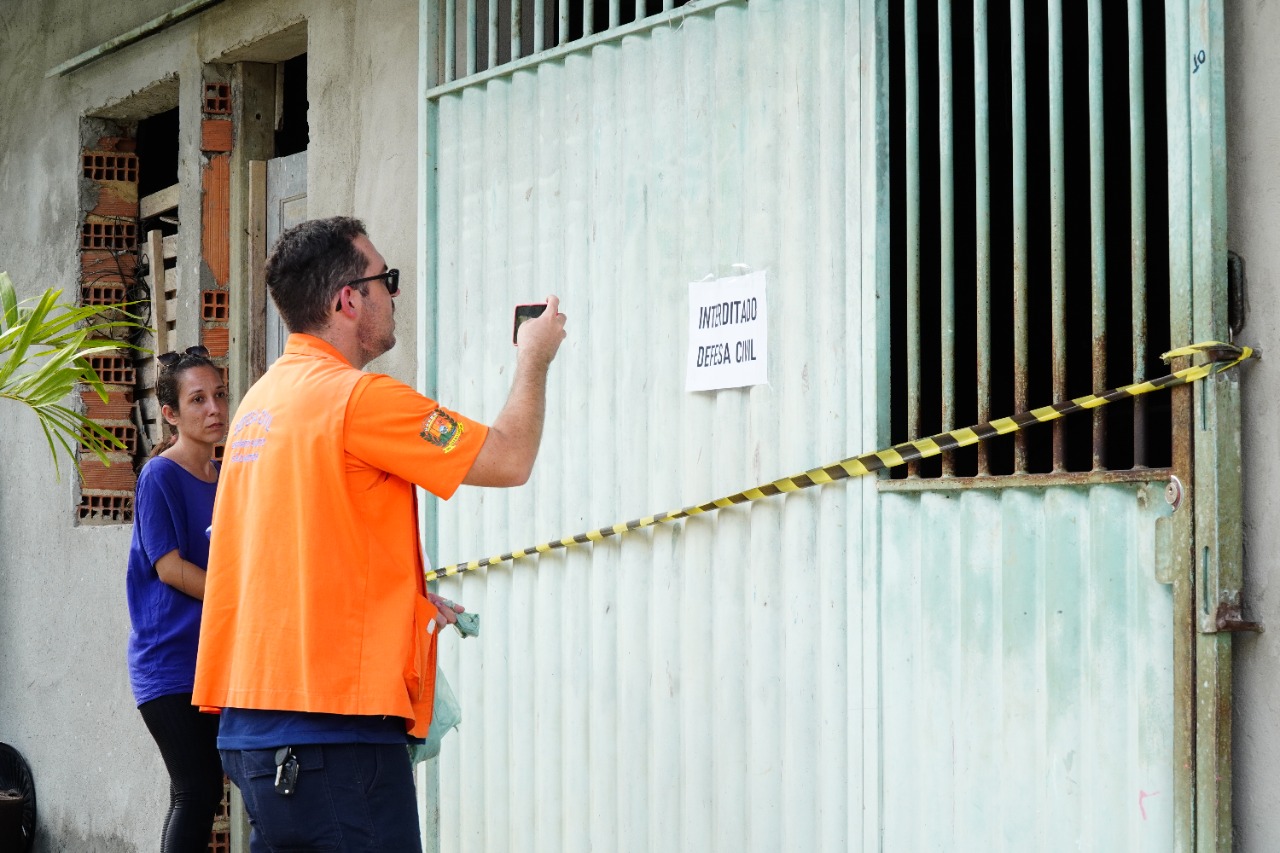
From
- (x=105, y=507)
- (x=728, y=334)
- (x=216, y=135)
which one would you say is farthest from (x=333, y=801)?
(x=105, y=507)

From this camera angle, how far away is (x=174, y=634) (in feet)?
15.3

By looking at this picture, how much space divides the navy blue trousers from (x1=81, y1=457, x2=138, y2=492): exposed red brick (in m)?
4.55

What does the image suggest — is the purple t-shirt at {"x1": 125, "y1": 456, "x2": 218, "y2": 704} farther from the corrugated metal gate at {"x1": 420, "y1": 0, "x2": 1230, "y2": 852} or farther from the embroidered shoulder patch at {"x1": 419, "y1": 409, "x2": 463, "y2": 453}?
the embroidered shoulder patch at {"x1": 419, "y1": 409, "x2": 463, "y2": 453}

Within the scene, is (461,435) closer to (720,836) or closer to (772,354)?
(772,354)

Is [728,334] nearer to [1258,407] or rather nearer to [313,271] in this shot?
[313,271]

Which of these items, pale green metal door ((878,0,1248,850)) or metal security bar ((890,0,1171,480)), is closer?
pale green metal door ((878,0,1248,850))

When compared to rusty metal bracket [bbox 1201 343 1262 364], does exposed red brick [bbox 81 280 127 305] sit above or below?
above

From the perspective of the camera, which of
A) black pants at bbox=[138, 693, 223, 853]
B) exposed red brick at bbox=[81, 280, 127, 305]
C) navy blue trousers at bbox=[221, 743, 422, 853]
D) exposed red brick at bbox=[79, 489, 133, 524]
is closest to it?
navy blue trousers at bbox=[221, 743, 422, 853]

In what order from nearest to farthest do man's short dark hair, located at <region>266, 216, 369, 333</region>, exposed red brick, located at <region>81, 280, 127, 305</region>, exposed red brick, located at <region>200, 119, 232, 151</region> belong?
man's short dark hair, located at <region>266, 216, 369, 333</region>, exposed red brick, located at <region>200, 119, 232, 151</region>, exposed red brick, located at <region>81, 280, 127, 305</region>

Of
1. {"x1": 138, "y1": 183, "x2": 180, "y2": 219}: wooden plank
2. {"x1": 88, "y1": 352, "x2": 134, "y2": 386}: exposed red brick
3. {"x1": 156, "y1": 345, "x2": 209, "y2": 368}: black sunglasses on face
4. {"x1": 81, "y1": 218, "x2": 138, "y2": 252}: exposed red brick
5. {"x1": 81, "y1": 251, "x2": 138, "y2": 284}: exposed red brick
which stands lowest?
{"x1": 156, "y1": 345, "x2": 209, "y2": 368}: black sunglasses on face

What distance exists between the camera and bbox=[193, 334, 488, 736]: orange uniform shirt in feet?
10.3

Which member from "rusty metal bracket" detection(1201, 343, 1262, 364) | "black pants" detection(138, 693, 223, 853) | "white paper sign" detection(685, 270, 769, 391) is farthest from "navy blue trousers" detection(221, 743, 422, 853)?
"rusty metal bracket" detection(1201, 343, 1262, 364)

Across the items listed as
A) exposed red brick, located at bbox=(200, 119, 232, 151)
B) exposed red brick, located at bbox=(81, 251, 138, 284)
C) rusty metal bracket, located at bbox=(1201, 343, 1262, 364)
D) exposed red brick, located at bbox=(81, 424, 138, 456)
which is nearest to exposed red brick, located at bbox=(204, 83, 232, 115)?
exposed red brick, located at bbox=(200, 119, 232, 151)

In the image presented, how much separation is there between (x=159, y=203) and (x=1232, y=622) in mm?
5900
